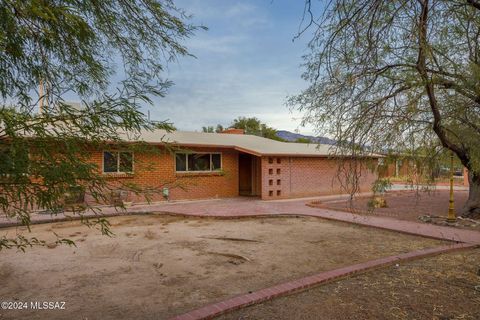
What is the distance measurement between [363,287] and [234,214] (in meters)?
7.14

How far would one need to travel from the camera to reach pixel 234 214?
11805mm

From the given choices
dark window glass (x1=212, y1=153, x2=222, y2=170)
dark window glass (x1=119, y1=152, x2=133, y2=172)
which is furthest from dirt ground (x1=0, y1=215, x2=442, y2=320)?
dark window glass (x1=212, y1=153, x2=222, y2=170)

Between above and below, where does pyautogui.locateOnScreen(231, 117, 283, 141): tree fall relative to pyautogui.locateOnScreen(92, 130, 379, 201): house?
above

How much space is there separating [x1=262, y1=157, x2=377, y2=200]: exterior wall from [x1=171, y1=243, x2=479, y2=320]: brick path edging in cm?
939

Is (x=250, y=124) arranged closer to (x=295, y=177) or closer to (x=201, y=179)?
(x=295, y=177)

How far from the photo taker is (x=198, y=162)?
16438mm

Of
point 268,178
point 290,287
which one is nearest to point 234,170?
point 268,178

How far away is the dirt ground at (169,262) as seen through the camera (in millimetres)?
4590

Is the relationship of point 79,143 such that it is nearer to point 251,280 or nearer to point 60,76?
point 60,76

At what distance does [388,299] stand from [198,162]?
41.6 feet

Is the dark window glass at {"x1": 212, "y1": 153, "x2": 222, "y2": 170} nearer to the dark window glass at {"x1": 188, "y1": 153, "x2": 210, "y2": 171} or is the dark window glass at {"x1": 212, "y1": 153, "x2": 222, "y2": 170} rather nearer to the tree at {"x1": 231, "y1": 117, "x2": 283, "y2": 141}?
the dark window glass at {"x1": 188, "y1": 153, "x2": 210, "y2": 171}

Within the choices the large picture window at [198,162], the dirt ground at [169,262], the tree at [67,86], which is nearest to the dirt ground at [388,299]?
the dirt ground at [169,262]

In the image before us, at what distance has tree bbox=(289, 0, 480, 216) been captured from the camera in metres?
4.36

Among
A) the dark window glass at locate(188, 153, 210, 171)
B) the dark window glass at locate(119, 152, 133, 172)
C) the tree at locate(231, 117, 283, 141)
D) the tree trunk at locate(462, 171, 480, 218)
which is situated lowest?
the tree trunk at locate(462, 171, 480, 218)
